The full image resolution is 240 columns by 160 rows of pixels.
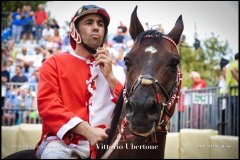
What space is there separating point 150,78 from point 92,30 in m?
1.08

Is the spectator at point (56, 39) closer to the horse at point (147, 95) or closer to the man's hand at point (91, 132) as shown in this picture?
the horse at point (147, 95)

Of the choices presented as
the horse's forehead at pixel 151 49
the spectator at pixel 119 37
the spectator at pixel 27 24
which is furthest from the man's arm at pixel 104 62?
the spectator at pixel 27 24

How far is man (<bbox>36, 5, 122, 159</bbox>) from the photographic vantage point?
136 inches

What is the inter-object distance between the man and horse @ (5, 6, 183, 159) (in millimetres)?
199

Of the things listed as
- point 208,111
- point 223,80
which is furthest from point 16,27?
point 208,111

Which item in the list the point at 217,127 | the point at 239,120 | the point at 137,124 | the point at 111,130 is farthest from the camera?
the point at 217,127

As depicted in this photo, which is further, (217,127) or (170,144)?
(217,127)

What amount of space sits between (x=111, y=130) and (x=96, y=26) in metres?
1.10

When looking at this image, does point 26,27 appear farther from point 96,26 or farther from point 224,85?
point 96,26

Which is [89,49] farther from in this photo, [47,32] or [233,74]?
[47,32]

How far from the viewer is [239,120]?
30.1 feet

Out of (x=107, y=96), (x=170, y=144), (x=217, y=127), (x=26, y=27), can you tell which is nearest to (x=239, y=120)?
(x=217, y=127)

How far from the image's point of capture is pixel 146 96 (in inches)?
125

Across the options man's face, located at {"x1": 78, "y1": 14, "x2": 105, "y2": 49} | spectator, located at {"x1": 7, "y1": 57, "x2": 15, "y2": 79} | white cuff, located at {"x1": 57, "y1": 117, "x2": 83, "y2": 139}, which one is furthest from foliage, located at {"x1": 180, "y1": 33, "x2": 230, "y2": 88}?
white cuff, located at {"x1": 57, "y1": 117, "x2": 83, "y2": 139}
